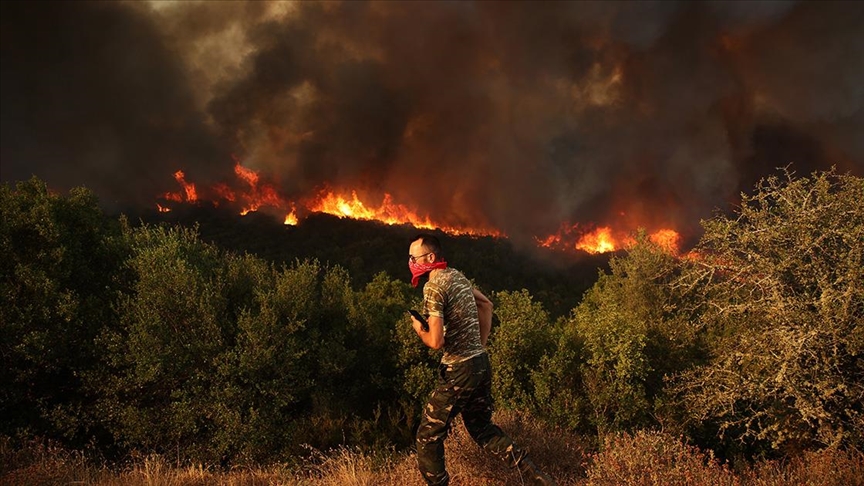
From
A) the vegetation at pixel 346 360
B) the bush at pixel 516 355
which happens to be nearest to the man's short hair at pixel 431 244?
the vegetation at pixel 346 360

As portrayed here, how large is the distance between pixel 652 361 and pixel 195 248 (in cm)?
1751

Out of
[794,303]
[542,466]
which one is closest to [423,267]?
[542,466]

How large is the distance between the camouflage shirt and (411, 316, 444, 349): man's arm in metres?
0.14

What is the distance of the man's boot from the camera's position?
605 centimetres

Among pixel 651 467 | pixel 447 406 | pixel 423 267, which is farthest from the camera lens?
pixel 651 467

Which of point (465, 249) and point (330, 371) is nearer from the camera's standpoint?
point (330, 371)

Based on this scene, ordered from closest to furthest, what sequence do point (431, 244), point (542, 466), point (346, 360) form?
1. point (431, 244)
2. point (542, 466)
3. point (346, 360)

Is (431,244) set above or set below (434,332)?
above

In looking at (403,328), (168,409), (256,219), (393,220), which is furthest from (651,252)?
(393,220)

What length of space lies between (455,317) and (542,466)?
3.37 m

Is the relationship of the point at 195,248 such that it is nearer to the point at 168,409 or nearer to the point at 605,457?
the point at 168,409

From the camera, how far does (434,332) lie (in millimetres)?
5789

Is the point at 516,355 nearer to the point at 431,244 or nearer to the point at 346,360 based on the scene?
the point at 346,360

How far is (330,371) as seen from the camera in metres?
17.1
